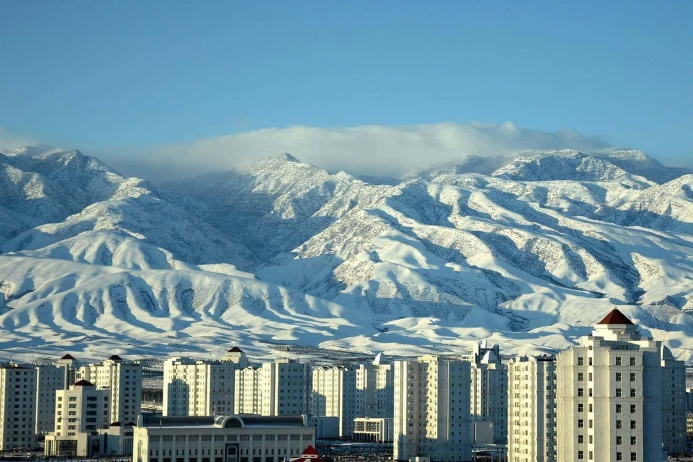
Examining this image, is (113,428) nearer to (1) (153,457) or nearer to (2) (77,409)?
(2) (77,409)

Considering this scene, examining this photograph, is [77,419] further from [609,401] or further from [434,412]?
[609,401]

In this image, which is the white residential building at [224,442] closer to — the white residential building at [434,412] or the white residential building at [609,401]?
the white residential building at [434,412]

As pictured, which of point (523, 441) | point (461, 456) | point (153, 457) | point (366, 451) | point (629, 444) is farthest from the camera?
point (366, 451)

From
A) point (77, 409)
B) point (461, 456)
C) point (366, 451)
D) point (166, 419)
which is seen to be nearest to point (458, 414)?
point (461, 456)

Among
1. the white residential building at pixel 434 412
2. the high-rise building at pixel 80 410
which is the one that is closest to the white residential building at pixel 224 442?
the white residential building at pixel 434 412

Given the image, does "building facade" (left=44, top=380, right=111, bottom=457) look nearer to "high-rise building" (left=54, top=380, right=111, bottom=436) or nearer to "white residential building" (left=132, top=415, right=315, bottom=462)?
"high-rise building" (left=54, top=380, right=111, bottom=436)

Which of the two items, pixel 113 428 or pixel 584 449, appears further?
pixel 113 428

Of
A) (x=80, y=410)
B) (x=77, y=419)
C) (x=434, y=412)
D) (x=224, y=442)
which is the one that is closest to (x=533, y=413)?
(x=434, y=412)
